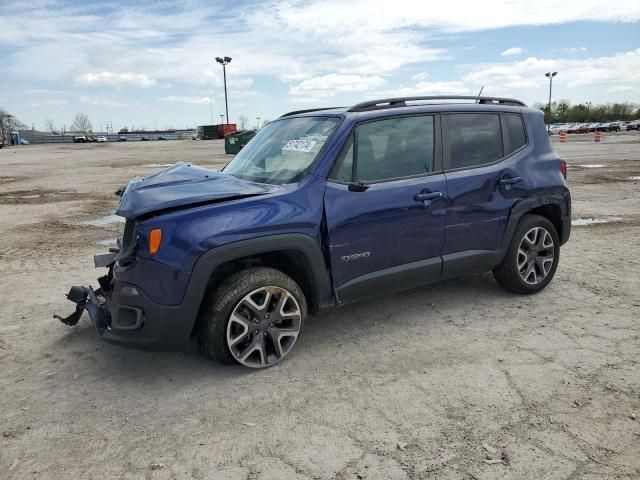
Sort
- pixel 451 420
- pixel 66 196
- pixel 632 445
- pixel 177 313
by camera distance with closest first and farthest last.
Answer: pixel 632 445 < pixel 451 420 < pixel 177 313 < pixel 66 196

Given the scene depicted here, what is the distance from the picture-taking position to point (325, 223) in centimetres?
372

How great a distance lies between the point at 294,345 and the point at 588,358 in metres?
2.12

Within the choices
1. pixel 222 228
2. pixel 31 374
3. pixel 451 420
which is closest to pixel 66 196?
pixel 31 374

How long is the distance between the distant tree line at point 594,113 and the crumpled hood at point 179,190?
114703mm

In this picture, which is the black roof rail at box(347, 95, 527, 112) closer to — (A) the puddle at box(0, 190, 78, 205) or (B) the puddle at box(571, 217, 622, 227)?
(B) the puddle at box(571, 217, 622, 227)

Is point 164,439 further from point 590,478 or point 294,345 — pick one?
point 590,478

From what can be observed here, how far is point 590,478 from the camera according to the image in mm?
2521

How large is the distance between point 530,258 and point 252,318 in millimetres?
2804

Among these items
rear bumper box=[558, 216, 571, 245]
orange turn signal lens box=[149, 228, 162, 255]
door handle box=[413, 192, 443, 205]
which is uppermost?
door handle box=[413, 192, 443, 205]

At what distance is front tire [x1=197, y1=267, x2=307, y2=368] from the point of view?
3.46m

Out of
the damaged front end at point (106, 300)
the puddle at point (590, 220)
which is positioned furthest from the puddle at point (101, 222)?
the puddle at point (590, 220)

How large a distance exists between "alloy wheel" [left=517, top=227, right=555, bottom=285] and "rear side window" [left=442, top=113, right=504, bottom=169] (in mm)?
839

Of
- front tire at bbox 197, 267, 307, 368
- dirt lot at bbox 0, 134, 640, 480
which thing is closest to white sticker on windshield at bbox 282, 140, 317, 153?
Result: front tire at bbox 197, 267, 307, 368

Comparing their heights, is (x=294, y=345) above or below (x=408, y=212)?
below
